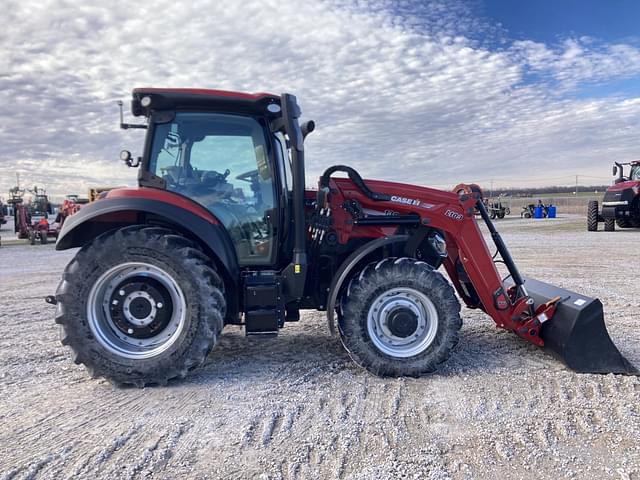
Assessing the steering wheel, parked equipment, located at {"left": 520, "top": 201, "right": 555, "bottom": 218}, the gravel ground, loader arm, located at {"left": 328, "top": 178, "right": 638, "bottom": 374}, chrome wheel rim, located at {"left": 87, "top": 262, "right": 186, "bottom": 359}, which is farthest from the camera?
parked equipment, located at {"left": 520, "top": 201, "right": 555, "bottom": 218}

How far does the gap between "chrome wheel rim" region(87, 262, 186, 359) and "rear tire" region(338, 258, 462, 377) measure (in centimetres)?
140

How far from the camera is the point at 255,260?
4227mm

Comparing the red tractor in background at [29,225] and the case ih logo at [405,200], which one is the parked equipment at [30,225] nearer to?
the red tractor in background at [29,225]

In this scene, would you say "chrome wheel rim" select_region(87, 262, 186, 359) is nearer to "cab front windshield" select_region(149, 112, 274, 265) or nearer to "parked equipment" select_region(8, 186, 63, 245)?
"cab front windshield" select_region(149, 112, 274, 265)

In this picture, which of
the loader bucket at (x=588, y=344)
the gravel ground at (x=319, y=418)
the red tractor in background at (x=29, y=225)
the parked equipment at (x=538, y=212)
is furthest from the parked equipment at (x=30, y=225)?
the parked equipment at (x=538, y=212)

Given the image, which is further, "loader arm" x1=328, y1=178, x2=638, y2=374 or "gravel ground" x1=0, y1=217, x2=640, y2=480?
"loader arm" x1=328, y1=178, x2=638, y2=374

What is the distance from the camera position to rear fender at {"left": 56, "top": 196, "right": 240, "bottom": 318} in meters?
3.81

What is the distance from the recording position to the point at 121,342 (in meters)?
3.89

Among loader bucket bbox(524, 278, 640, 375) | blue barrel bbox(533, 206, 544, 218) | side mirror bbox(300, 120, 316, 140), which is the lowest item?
loader bucket bbox(524, 278, 640, 375)

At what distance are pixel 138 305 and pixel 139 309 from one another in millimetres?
34

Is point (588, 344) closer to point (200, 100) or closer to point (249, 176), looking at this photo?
point (249, 176)

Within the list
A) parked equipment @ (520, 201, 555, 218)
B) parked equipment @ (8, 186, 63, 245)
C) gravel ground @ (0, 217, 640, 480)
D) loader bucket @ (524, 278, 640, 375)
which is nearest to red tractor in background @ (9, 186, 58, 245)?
parked equipment @ (8, 186, 63, 245)

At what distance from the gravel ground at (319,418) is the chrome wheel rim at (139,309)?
38 centimetres

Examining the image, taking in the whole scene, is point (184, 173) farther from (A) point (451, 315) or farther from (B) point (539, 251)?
(B) point (539, 251)
